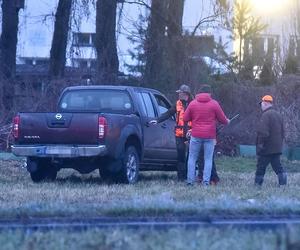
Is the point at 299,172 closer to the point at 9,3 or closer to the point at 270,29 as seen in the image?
the point at 9,3

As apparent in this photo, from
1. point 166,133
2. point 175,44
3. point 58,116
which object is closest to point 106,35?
point 175,44

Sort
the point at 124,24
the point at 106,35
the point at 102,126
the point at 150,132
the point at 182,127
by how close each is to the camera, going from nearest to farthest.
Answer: the point at 102,126 → the point at 182,127 → the point at 150,132 → the point at 106,35 → the point at 124,24

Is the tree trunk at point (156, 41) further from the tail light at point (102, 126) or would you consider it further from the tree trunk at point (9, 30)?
the tail light at point (102, 126)

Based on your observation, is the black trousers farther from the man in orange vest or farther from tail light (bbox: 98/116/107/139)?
tail light (bbox: 98/116/107/139)

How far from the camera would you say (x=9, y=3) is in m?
30.7

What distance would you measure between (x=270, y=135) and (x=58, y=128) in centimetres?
353

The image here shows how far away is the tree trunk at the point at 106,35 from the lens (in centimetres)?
2962

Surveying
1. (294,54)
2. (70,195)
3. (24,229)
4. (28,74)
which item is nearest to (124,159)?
(70,195)

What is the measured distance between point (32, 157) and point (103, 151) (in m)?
1.40

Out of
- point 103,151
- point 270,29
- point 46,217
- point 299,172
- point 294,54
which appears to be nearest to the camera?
point 46,217

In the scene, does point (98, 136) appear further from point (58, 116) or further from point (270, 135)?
point (270, 135)

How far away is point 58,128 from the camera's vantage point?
632 inches

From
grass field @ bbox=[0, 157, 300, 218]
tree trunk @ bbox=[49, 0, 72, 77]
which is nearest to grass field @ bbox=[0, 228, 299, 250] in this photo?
grass field @ bbox=[0, 157, 300, 218]

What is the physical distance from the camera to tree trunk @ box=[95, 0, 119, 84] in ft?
97.2
